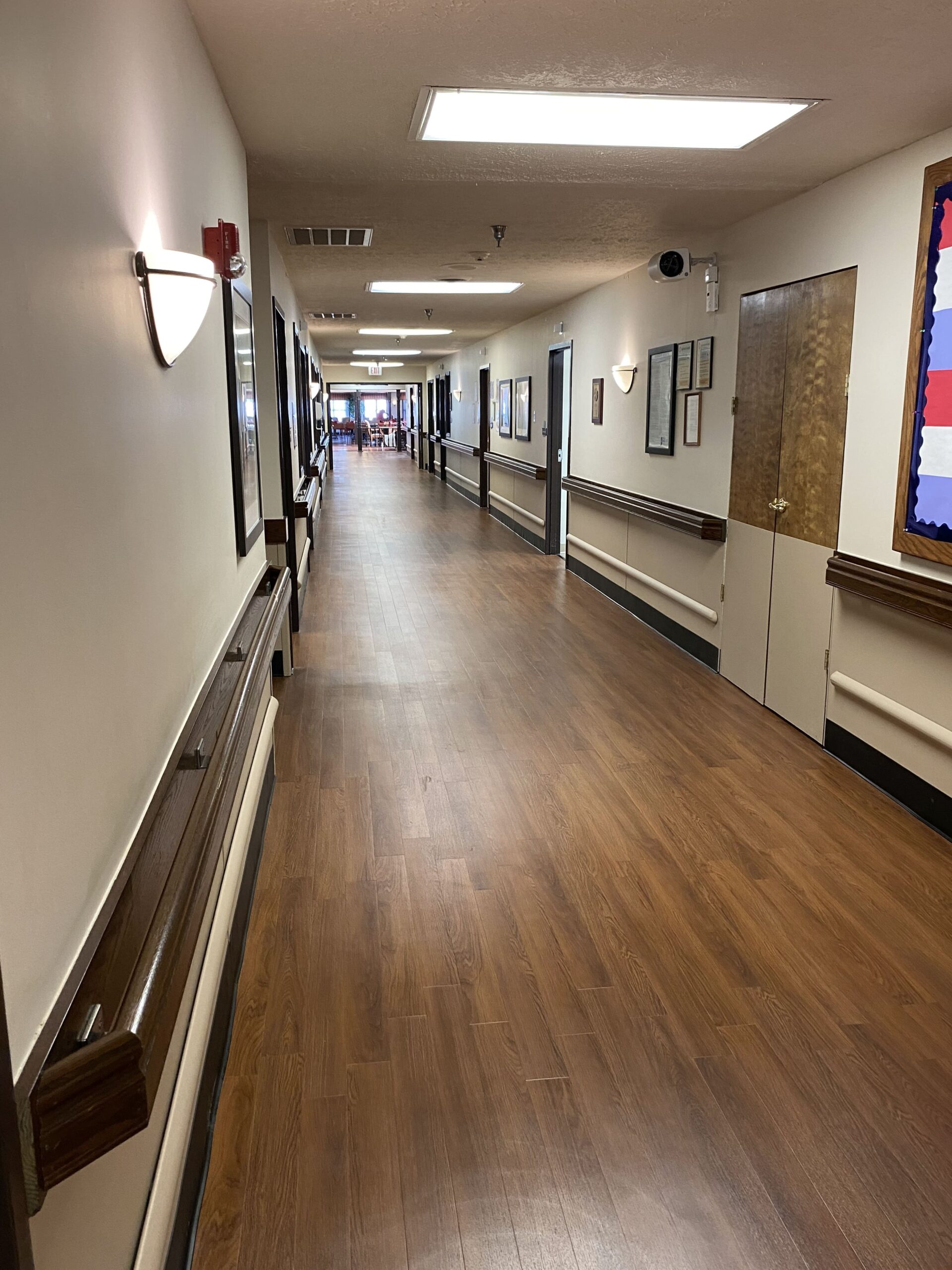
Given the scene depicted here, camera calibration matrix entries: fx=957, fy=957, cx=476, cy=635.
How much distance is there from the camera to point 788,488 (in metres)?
4.93

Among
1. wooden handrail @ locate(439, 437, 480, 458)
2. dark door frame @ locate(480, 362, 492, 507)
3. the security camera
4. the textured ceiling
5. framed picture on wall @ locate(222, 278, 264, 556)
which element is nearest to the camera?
the textured ceiling

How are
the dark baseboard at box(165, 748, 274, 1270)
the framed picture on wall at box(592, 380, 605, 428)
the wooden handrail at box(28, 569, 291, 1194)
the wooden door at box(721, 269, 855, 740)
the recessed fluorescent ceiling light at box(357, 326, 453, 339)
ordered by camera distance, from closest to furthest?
1. the wooden handrail at box(28, 569, 291, 1194)
2. the dark baseboard at box(165, 748, 274, 1270)
3. the wooden door at box(721, 269, 855, 740)
4. the framed picture on wall at box(592, 380, 605, 428)
5. the recessed fluorescent ceiling light at box(357, 326, 453, 339)

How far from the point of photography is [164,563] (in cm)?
197

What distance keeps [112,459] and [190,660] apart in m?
0.85

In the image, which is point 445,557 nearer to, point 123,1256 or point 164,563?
point 164,563

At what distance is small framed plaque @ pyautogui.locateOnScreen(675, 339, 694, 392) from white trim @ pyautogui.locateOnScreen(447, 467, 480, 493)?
9.02 metres

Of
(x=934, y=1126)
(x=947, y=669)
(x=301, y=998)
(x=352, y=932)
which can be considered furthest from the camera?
(x=947, y=669)

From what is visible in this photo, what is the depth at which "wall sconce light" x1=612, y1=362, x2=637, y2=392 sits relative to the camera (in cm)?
753

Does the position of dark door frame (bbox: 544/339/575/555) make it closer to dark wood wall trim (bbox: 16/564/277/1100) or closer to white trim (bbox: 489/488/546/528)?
white trim (bbox: 489/488/546/528)

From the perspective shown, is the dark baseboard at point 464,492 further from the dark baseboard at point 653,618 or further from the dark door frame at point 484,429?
the dark baseboard at point 653,618

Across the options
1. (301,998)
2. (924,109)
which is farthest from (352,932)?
(924,109)

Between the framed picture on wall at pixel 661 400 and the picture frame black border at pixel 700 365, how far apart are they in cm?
36

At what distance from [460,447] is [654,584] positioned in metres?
10.6

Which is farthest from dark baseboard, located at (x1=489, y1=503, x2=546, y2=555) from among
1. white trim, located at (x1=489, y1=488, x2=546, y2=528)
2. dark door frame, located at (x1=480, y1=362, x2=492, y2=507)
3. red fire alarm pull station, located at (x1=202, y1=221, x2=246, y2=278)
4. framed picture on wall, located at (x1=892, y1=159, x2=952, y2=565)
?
red fire alarm pull station, located at (x1=202, y1=221, x2=246, y2=278)
